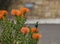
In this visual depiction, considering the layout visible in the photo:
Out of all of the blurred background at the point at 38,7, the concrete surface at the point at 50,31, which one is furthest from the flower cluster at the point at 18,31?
the blurred background at the point at 38,7

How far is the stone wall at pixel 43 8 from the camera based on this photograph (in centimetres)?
1038

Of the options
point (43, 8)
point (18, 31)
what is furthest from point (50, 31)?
point (18, 31)

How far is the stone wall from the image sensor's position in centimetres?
1038

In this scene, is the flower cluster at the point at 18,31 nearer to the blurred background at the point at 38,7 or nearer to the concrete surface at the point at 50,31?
the concrete surface at the point at 50,31

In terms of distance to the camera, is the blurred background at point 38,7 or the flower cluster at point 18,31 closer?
the flower cluster at point 18,31

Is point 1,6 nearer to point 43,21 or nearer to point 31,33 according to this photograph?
point 43,21

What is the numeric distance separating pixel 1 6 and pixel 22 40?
24.8ft

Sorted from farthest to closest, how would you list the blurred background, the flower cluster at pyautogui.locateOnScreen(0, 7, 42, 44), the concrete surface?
the blurred background, the concrete surface, the flower cluster at pyautogui.locateOnScreen(0, 7, 42, 44)

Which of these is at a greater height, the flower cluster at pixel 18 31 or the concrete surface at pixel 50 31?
the flower cluster at pixel 18 31

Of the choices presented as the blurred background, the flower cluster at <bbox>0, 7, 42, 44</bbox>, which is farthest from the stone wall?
the flower cluster at <bbox>0, 7, 42, 44</bbox>

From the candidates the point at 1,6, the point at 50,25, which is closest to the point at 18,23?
the point at 50,25

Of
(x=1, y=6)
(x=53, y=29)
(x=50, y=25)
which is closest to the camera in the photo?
(x=53, y=29)

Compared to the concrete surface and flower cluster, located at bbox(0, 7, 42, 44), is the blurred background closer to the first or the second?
the concrete surface

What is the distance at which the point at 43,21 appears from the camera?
32.4ft
